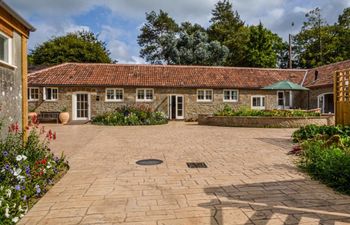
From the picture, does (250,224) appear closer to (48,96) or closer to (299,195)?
(299,195)

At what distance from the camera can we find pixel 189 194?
4.54m

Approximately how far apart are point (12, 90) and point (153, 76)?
16.9m

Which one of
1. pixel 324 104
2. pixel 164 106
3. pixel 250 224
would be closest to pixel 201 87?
pixel 164 106

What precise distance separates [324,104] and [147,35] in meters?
27.8

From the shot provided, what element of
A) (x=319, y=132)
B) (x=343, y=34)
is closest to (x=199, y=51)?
(x=343, y=34)

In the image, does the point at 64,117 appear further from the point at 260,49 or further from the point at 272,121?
the point at 260,49

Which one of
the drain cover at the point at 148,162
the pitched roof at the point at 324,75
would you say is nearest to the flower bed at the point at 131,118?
the drain cover at the point at 148,162

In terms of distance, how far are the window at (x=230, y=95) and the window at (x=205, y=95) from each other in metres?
1.24

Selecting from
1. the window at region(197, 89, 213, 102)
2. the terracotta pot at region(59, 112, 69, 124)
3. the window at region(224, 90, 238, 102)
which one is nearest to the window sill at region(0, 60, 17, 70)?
the terracotta pot at region(59, 112, 69, 124)

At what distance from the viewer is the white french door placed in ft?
70.0

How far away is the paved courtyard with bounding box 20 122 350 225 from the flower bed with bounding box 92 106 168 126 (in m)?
11.0

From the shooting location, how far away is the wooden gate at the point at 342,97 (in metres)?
10.2

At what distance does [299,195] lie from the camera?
174 inches

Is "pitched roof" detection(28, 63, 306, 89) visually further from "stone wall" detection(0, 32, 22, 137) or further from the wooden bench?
"stone wall" detection(0, 32, 22, 137)
